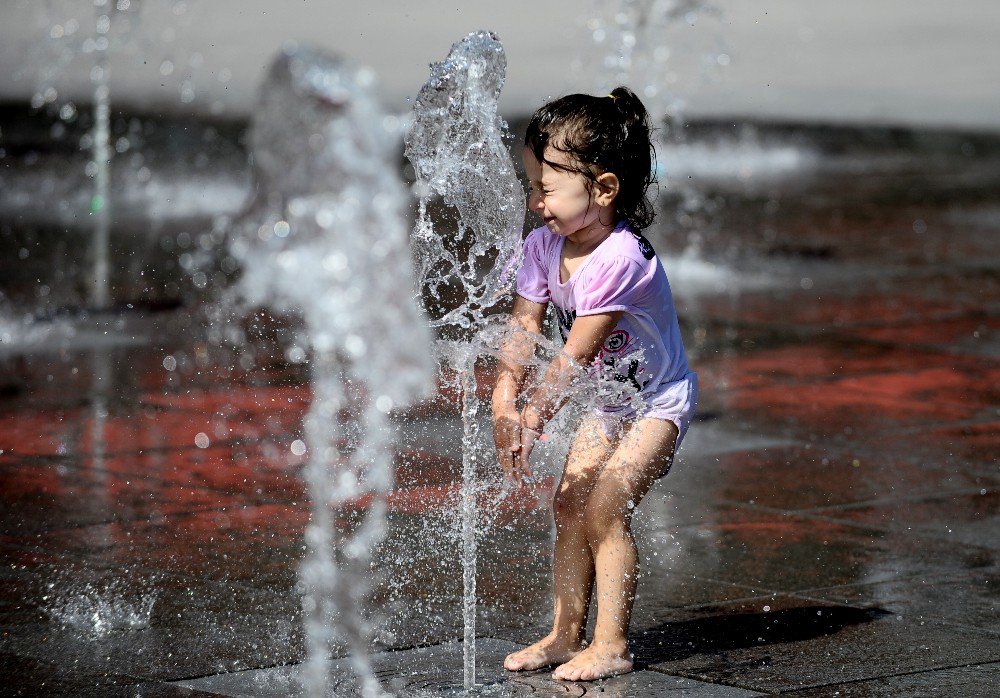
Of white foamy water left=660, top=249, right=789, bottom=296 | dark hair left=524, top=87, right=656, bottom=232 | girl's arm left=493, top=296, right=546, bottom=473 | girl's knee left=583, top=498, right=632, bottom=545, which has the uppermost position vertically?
dark hair left=524, top=87, right=656, bottom=232

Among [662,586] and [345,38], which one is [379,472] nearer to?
[662,586]

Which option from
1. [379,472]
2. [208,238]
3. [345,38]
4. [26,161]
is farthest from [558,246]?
[345,38]

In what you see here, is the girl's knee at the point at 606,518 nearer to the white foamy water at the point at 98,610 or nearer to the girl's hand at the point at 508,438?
the girl's hand at the point at 508,438

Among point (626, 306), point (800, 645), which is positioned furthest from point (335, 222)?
point (800, 645)

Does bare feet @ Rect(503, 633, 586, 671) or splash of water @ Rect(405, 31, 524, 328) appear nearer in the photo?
bare feet @ Rect(503, 633, 586, 671)

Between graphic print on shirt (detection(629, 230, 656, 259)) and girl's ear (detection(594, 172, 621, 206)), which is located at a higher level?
girl's ear (detection(594, 172, 621, 206))

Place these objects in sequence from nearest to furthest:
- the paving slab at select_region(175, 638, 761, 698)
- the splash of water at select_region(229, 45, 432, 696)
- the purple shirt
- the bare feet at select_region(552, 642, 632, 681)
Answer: the splash of water at select_region(229, 45, 432, 696) → the paving slab at select_region(175, 638, 761, 698) → the bare feet at select_region(552, 642, 632, 681) → the purple shirt

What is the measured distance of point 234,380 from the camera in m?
6.73

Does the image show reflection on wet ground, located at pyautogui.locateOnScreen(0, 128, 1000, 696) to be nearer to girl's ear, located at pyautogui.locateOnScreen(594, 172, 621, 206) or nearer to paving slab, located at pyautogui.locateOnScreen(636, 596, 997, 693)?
paving slab, located at pyautogui.locateOnScreen(636, 596, 997, 693)

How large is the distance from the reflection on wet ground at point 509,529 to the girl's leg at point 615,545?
0.26ft

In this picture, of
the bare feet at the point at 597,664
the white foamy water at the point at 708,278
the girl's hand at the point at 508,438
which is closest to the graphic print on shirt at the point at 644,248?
the girl's hand at the point at 508,438

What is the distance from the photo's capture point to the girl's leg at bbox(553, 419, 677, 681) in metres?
3.63

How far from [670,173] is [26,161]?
6383mm

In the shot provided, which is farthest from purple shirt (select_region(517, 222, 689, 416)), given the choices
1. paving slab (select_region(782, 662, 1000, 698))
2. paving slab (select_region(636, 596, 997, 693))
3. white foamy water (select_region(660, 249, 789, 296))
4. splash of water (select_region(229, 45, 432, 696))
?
white foamy water (select_region(660, 249, 789, 296))
